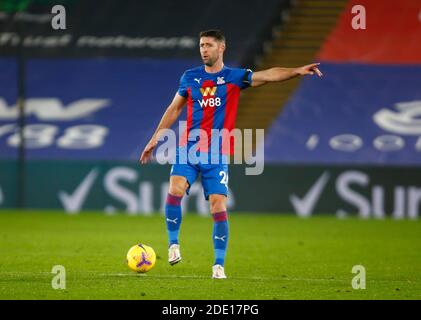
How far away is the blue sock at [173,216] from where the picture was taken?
931 centimetres

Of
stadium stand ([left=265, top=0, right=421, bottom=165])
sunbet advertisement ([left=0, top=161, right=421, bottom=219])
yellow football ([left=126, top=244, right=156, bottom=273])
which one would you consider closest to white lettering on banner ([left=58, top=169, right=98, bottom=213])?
sunbet advertisement ([left=0, top=161, right=421, bottom=219])

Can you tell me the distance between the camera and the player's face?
9102mm

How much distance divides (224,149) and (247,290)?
63.9 inches

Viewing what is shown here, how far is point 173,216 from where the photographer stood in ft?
30.8

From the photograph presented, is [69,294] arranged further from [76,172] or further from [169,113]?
[76,172]

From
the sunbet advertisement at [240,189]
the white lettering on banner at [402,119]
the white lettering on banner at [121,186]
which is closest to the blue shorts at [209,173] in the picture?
the sunbet advertisement at [240,189]

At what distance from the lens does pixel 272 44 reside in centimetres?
2053

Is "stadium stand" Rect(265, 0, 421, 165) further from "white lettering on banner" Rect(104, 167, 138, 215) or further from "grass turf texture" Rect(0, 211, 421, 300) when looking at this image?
"white lettering on banner" Rect(104, 167, 138, 215)

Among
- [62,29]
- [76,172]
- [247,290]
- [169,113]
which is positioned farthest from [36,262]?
[62,29]

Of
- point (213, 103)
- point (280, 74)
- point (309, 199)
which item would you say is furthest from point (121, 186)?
point (280, 74)

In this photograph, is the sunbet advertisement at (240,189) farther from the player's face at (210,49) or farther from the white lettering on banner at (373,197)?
the player's face at (210,49)

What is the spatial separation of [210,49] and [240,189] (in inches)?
351

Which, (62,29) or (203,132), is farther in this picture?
(62,29)

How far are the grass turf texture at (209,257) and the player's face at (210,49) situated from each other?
6.54ft
